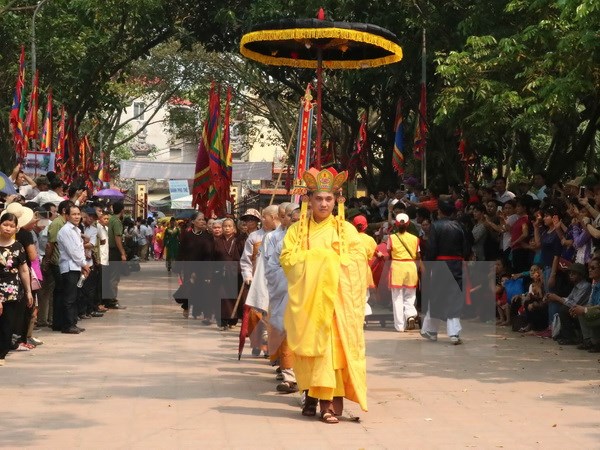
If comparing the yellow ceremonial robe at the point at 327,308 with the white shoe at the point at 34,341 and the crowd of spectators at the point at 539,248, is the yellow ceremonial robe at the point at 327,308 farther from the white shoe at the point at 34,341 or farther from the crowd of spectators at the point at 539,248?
the white shoe at the point at 34,341

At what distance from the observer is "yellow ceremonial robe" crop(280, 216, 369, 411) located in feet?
31.8

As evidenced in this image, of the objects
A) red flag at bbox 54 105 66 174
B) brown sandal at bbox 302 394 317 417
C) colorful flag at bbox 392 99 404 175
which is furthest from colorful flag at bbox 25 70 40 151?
brown sandal at bbox 302 394 317 417

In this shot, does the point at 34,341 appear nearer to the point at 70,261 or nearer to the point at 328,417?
the point at 70,261

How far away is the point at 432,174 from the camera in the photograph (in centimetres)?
2934

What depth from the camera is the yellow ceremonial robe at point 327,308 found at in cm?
970

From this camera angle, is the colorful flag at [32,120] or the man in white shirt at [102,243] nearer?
the man in white shirt at [102,243]

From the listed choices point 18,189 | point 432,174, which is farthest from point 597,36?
point 432,174

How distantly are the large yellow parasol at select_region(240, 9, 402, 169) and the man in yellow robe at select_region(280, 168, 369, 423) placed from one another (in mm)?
3504

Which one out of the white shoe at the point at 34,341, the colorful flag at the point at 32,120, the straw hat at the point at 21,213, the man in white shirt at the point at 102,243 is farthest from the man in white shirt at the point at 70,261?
the colorful flag at the point at 32,120

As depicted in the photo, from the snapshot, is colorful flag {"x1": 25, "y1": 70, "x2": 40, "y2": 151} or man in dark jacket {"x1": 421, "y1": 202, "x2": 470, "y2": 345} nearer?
man in dark jacket {"x1": 421, "y1": 202, "x2": 470, "y2": 345}

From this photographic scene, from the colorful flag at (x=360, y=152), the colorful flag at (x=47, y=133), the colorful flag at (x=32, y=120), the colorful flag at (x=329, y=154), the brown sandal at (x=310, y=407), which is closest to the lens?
the brown sandal at (x=310, y=407)

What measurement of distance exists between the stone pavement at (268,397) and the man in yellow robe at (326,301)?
0.30 m

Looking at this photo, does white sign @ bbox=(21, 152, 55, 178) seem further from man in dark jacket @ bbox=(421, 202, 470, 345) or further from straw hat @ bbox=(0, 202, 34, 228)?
straw hat @ bbox=(0, 202, 34, 228)

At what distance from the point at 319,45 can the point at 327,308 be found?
5.33 m
